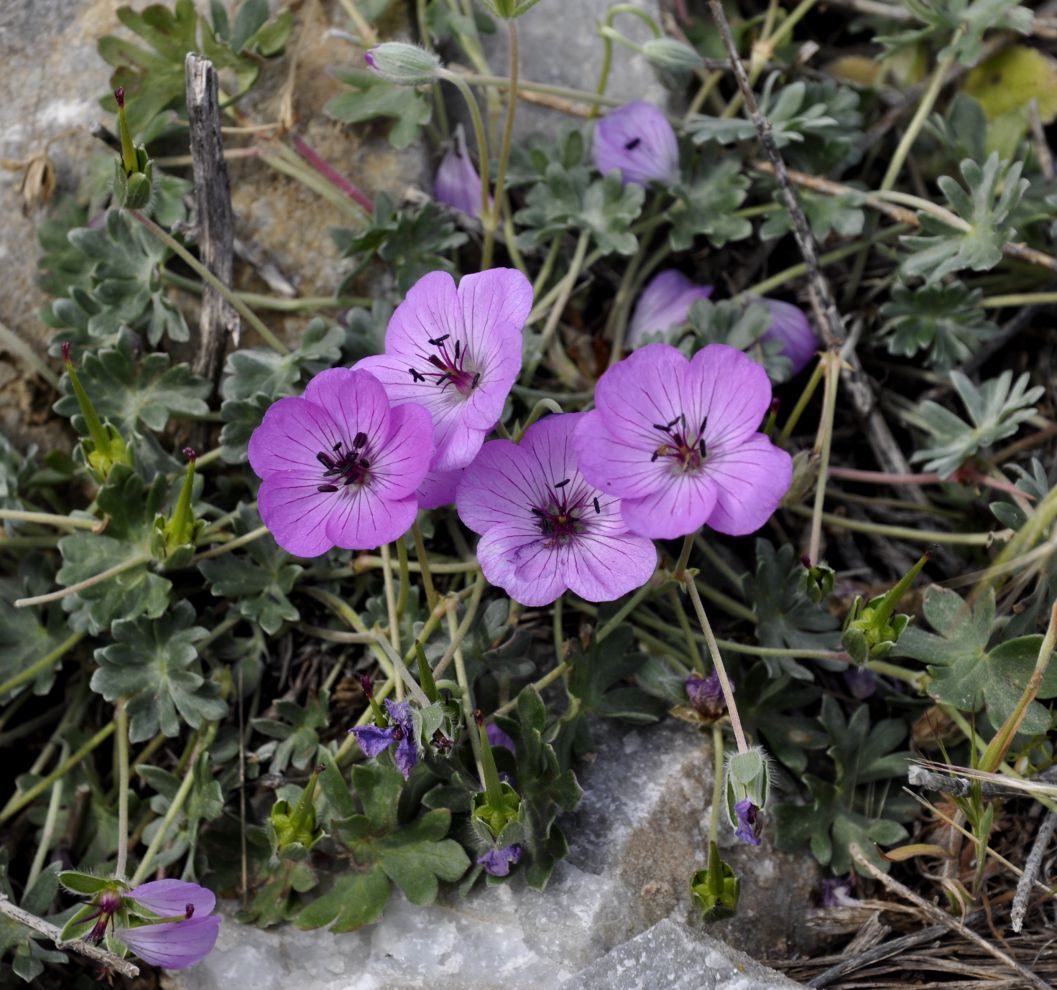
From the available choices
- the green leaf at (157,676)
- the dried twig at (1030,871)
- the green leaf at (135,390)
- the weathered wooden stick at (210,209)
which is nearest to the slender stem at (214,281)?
the weathered wooden stick at (210,209)

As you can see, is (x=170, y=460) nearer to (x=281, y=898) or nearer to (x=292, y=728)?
(x=292, y=728)

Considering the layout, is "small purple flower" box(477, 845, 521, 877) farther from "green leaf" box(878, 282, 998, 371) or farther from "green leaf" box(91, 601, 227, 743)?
"green leaf" box(878, 282, 998, 371)

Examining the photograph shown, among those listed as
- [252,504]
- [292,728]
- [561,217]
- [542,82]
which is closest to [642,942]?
[292,728]

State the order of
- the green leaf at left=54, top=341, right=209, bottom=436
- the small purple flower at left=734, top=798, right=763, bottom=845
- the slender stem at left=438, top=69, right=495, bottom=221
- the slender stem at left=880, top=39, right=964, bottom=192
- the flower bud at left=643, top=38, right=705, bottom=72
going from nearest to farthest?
the small purple flower at left=734, top=798, right=763, bottom=845
the slender stem at left=438, top=69, right=495, bottom=221
the green leaf at left=54, top=341, right=209, bottom=436
the flower bud at left=643, top=38, right=705, bottom=72
the slender stem at left=880, top=39, right=964, bottom=192

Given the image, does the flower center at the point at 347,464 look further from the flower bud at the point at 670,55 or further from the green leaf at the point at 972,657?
the flower bud at the point at 670,55

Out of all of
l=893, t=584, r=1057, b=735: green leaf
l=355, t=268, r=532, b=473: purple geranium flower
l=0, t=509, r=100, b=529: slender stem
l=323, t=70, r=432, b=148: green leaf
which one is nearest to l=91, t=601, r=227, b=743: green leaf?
l=0, t=509, r=100, b=529: slender stem
